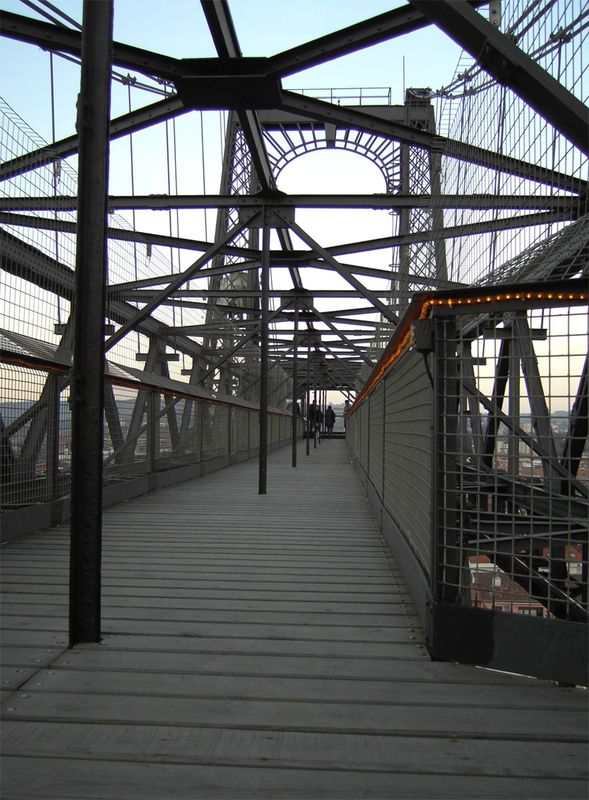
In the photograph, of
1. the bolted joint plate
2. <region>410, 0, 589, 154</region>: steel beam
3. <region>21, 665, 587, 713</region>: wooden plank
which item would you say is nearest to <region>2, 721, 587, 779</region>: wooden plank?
<region>21, 665, 587, 713</region>: wooden plank

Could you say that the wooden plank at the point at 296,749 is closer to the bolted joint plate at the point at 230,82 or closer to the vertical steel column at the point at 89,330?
the vertical steel column at the point at 89,330

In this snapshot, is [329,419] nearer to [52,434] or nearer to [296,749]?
[52,434]

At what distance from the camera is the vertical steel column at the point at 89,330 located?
10.3ft

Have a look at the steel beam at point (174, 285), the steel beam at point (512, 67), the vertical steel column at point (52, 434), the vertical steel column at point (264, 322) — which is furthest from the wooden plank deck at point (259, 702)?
the steel beam at point (174, 285)

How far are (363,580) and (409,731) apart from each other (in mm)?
2300

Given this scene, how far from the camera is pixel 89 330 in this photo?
10.3 feet

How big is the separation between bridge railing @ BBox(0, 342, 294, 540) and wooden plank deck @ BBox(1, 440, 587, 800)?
4.77 ft

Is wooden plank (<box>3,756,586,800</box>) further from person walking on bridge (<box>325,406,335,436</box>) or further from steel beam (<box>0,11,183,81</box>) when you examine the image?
person walking on bridge (<box>325,406,335,436</box>)

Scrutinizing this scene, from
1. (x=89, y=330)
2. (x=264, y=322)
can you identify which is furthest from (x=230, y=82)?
(x=89, y=330)

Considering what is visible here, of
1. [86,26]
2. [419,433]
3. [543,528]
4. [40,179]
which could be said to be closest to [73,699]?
[419,433]

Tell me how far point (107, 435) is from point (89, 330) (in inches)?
222

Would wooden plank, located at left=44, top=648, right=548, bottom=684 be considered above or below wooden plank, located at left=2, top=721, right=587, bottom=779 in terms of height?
above

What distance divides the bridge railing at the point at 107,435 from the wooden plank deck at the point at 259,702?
57.2 inches

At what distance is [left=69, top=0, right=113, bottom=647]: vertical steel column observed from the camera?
3.13 m
